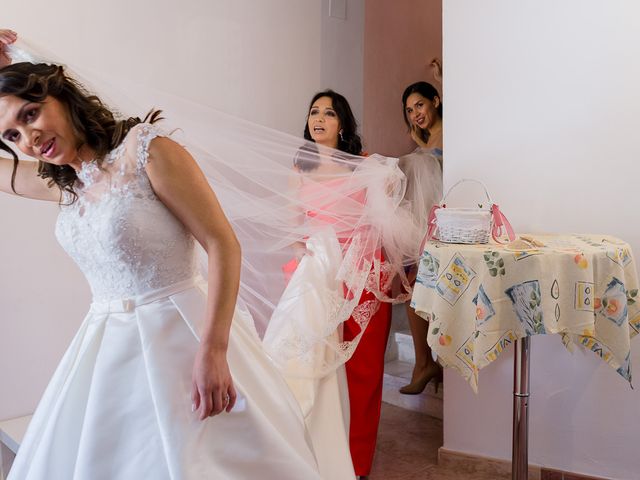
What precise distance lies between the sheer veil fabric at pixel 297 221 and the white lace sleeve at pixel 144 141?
1.58 ft

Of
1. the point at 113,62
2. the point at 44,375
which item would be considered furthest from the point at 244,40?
the point at 44,375

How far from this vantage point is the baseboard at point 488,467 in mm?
2552

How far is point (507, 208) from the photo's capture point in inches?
103

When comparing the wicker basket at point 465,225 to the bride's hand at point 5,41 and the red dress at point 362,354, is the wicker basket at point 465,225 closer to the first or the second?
the red dress at point 362,354

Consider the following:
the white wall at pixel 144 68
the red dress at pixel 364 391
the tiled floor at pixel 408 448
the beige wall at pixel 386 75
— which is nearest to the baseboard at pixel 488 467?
the tiled floor at pixel 408 448

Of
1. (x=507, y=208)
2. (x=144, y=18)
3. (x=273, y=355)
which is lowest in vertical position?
(x=273, y=355)

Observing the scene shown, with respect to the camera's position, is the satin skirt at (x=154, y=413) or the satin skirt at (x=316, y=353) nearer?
the satin skirt at (x=154, y=413)

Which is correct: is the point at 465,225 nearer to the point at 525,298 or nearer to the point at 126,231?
the point at 525,298

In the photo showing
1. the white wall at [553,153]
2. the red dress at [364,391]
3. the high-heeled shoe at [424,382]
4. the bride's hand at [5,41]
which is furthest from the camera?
the high-heeled shoe at [424,382]

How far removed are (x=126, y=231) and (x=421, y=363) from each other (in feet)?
8.05

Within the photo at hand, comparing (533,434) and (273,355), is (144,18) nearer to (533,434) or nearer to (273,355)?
(273,355)

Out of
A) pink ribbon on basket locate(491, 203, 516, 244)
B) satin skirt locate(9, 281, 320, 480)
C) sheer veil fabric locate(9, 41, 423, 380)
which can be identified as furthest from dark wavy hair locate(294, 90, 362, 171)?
satin skirt locate(9, 281, 320, 480)

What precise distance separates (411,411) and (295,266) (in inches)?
58.9

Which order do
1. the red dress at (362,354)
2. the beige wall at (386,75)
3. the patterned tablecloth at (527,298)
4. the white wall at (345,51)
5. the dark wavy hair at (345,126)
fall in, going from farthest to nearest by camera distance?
the beige wall at (386,75) → the white wall at (345,51) → the dark wavy hair at (345,126) → the red dress at (362,354) → the patterned tablecloth at (527,298)
